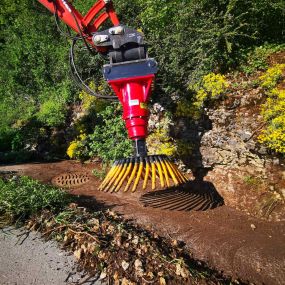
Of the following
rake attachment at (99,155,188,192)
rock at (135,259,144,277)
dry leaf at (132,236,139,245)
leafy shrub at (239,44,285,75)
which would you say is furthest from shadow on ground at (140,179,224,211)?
leafy shrub at (239,44,285,75)

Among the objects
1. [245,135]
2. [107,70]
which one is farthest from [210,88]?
[107,70]

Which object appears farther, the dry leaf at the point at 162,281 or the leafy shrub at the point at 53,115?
the leafy shrub at the point at 53,115

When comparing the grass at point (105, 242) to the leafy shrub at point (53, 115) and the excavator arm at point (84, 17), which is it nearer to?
the excavator arm at point (84, 17)

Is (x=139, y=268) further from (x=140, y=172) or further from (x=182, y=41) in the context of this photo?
(x=182, y=41)

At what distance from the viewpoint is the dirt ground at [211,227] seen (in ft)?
10.3

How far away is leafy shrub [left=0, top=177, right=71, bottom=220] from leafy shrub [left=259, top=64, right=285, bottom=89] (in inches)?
122

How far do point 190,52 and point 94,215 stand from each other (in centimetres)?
352

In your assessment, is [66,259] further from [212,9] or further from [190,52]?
[212,9]

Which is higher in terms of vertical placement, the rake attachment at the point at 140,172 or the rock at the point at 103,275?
the rake attachment at the point at 140,172

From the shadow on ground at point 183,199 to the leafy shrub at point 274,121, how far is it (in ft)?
3.30

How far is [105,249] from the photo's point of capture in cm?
263

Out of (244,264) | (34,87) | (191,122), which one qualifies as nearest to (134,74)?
(191,122)

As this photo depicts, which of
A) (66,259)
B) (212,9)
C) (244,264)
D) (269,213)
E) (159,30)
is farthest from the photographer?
(159,30)

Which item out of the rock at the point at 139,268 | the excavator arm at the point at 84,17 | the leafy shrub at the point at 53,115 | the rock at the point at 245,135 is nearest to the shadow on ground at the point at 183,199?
the rock at the point at 245,135
